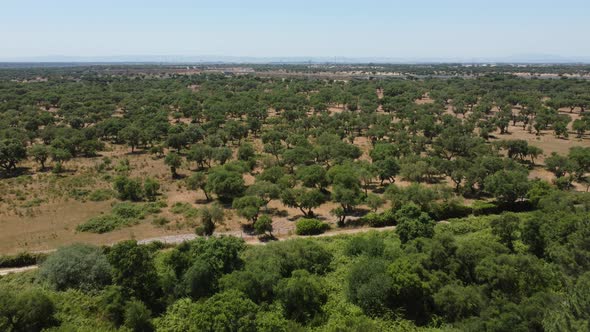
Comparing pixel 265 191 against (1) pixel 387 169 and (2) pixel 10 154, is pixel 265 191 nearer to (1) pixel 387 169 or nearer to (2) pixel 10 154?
(1) pixel 387 169

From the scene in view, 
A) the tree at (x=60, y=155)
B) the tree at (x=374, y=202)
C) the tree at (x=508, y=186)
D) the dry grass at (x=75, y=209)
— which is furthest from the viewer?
the tree at (x=60, y=155)

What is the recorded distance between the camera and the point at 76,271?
993 inches

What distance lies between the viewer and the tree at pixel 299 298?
23.3 meters

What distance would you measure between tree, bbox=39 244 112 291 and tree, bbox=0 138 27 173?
37701mm

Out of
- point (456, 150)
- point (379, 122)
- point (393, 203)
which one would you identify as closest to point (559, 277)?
point (393, 203)

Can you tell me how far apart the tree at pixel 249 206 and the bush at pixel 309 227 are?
4.71 metres

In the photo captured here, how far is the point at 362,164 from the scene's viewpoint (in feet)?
167

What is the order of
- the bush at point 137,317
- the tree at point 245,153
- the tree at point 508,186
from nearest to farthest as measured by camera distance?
the bush at point 137,317 < the tree at point 508,186 < the tree at point 245,153

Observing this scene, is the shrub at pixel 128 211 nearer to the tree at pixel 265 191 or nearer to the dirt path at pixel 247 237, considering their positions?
the dirt path at pixel 247 237

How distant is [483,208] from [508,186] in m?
3.70

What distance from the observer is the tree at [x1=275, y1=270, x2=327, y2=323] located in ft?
76.5

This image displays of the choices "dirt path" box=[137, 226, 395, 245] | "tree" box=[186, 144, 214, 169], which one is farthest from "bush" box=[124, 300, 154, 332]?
"tree" box=[186, 144, 214, 169]

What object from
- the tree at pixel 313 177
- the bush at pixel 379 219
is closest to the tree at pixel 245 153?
the tree at pixel 313 177

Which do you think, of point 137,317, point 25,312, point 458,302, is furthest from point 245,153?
point 458,302
